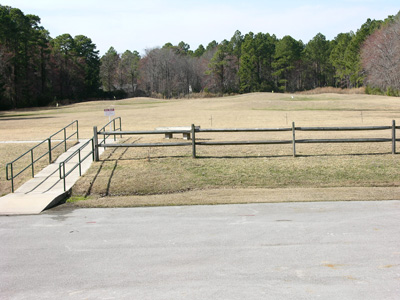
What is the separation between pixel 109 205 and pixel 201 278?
600cm

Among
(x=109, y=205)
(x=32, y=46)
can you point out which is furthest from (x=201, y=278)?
(x=32, y=46)

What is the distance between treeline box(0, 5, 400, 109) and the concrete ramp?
5832cm

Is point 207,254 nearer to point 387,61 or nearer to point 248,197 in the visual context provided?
point 248,197

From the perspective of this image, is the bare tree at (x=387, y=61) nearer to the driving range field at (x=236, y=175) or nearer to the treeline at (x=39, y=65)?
the driving range field at (x=236, y=175)

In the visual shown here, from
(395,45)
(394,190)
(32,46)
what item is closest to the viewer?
(394,190)

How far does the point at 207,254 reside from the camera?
304 inches

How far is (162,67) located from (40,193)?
10436 centimetres

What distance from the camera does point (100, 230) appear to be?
9.51m

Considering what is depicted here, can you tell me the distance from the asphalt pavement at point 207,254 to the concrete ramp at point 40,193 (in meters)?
0.87

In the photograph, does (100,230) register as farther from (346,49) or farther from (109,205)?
(346,49)

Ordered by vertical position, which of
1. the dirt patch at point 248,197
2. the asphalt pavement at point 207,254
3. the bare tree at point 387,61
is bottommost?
the dirt patch at point 248,197

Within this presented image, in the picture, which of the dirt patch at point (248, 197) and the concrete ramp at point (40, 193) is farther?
the dirt patch at point (248, 197)

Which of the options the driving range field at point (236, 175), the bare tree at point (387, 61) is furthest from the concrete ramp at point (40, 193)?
the bare tree at point (387, 61)

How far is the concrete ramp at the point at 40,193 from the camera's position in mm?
11867
